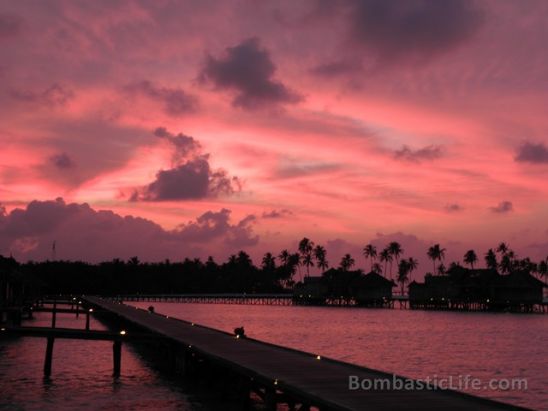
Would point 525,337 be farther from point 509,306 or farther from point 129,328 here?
point 509,306

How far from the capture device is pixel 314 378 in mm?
18922

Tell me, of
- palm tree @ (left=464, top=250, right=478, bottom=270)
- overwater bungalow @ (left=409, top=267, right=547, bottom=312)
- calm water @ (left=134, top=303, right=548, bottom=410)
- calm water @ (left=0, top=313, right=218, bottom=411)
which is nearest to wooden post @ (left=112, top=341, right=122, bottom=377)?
calm water @ (left=0, top=313, right=218, bottom=411)

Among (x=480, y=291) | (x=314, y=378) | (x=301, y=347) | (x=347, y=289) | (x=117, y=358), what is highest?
(x=347, y=289)

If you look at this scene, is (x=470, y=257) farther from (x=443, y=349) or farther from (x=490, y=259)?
(x=443, y=349)

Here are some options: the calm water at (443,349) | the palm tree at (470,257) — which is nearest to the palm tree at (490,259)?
the palm tree at (470,257)

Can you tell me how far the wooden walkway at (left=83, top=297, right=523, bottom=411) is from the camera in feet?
50.0

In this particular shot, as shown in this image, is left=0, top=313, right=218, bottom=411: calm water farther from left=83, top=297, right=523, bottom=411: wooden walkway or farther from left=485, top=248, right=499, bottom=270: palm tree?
left=485, top=248, right=499, bottom=270: palm tree

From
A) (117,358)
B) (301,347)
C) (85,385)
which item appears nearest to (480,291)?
(301,347)

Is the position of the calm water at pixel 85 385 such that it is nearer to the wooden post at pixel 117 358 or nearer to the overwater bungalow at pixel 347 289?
the wooden post at pixel 117 358

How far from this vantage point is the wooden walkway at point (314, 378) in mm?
15242

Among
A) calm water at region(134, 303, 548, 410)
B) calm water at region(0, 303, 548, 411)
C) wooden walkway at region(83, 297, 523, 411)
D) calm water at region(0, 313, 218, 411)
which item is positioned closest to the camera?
wooden walkway at region(83, 297, 523, 411)

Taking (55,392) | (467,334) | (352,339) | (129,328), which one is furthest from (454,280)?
(55,392)

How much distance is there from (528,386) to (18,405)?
2079 cm

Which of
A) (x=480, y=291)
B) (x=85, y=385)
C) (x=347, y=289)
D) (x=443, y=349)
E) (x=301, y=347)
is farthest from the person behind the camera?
(x=347, y=289)
